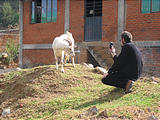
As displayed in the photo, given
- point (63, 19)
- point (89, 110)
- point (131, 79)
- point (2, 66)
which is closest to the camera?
point (89, 110)

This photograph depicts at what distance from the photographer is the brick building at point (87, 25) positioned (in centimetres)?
1307

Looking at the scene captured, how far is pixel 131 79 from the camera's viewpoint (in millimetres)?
6816

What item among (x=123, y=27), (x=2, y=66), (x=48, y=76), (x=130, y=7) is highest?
(x=130, y=7)

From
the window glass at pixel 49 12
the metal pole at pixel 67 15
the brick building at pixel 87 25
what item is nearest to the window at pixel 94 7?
the brick building at pixel 87 25

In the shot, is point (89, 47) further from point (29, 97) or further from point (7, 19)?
point (7, 19)

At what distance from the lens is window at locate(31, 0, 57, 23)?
57.4 ft

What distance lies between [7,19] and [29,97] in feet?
141

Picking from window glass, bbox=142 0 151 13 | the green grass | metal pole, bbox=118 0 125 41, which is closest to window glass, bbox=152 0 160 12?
window glass, bbox=142 0 151 13

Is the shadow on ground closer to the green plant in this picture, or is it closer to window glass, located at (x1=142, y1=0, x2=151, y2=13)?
window glass, located at (x1=142, y1=0, x2=151, y2=13)

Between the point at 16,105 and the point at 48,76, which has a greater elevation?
the point at 48,76

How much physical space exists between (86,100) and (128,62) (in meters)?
1.43


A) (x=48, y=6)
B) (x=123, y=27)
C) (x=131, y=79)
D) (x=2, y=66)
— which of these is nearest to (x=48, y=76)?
(x=131, y=79)

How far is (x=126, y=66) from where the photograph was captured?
22.3ft

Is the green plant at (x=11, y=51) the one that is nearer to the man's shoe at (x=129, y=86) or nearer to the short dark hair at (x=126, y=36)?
the man's shoe at (x=129, y=86)
